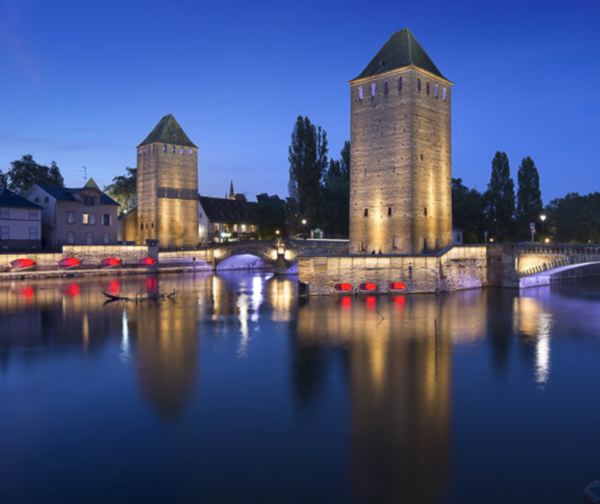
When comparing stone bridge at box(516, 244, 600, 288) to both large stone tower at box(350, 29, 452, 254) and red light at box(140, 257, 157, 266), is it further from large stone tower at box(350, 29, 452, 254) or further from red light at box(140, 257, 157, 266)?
red light at box(140, 257, 157, 266)

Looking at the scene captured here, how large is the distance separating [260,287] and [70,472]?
3053cm

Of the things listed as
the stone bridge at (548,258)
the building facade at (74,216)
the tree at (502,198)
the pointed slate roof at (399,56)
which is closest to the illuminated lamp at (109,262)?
the building facade at (74,216)

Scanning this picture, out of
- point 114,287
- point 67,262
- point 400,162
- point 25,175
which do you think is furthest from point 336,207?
point 25,175

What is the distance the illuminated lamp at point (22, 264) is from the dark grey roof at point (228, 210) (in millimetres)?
26259

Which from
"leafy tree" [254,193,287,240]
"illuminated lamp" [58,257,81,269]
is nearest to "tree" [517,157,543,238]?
"leafy tree" [254,193,287,240]

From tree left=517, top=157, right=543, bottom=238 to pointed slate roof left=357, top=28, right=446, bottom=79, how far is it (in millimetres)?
22239

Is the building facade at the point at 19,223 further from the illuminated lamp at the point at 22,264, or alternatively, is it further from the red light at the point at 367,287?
the red light at the point at 367,287

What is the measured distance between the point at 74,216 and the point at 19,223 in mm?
5116

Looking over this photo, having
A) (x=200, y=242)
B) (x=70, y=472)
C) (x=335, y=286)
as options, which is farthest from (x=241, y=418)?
(x=200, y=242)

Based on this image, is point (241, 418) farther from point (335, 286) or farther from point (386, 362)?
point (335, 286)

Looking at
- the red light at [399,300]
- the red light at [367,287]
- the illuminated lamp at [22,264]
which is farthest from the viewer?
the illuminated lamp at [22,264]

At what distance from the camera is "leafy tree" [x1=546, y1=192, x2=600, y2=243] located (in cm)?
5906

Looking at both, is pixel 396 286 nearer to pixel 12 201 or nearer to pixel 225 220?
pixel 12 201

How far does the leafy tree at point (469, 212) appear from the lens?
54.8 metres
